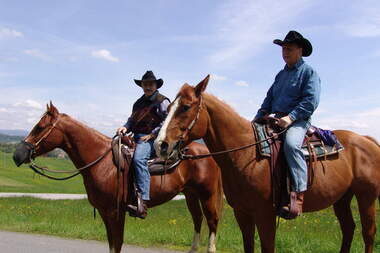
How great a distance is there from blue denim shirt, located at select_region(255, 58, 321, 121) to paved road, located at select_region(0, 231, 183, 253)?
4199 millimetres

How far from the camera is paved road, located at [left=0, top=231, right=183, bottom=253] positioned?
310 inches

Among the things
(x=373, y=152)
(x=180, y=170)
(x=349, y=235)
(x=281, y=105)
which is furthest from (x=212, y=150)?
(x=180, y=170)

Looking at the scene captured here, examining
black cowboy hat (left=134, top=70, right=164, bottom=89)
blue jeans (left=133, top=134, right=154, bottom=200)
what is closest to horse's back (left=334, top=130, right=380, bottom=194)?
blue jeans (left=133, top=134, right=154, bottom=200)

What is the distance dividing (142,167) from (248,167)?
268 centimetres

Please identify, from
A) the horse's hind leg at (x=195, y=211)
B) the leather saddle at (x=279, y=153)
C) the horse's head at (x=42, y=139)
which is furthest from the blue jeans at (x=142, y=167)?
the leather saddle at (x=279, y=153)

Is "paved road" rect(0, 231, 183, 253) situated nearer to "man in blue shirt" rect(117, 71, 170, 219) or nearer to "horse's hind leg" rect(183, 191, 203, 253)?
"horse's hind leg" rect(183, 191, 203, 253)

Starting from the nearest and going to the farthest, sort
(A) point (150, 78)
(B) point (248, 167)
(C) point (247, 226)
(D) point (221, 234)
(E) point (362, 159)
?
(B) point (248, 167)
(C) point (247, 226)
(E) point (362, 159)
(A) point (150, 78)
(D) point (221, 234)

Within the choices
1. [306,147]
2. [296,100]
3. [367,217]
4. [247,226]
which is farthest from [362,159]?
[247,226]

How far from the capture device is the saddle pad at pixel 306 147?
461 centimetres

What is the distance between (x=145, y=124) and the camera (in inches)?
283

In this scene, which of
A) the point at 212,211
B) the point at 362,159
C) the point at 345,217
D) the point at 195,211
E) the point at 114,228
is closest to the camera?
the point at 362,159

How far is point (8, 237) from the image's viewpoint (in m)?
9.34

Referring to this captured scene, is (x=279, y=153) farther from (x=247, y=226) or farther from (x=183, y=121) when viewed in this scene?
(x=183, y=121)

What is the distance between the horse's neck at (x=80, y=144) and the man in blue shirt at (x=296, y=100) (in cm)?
295
